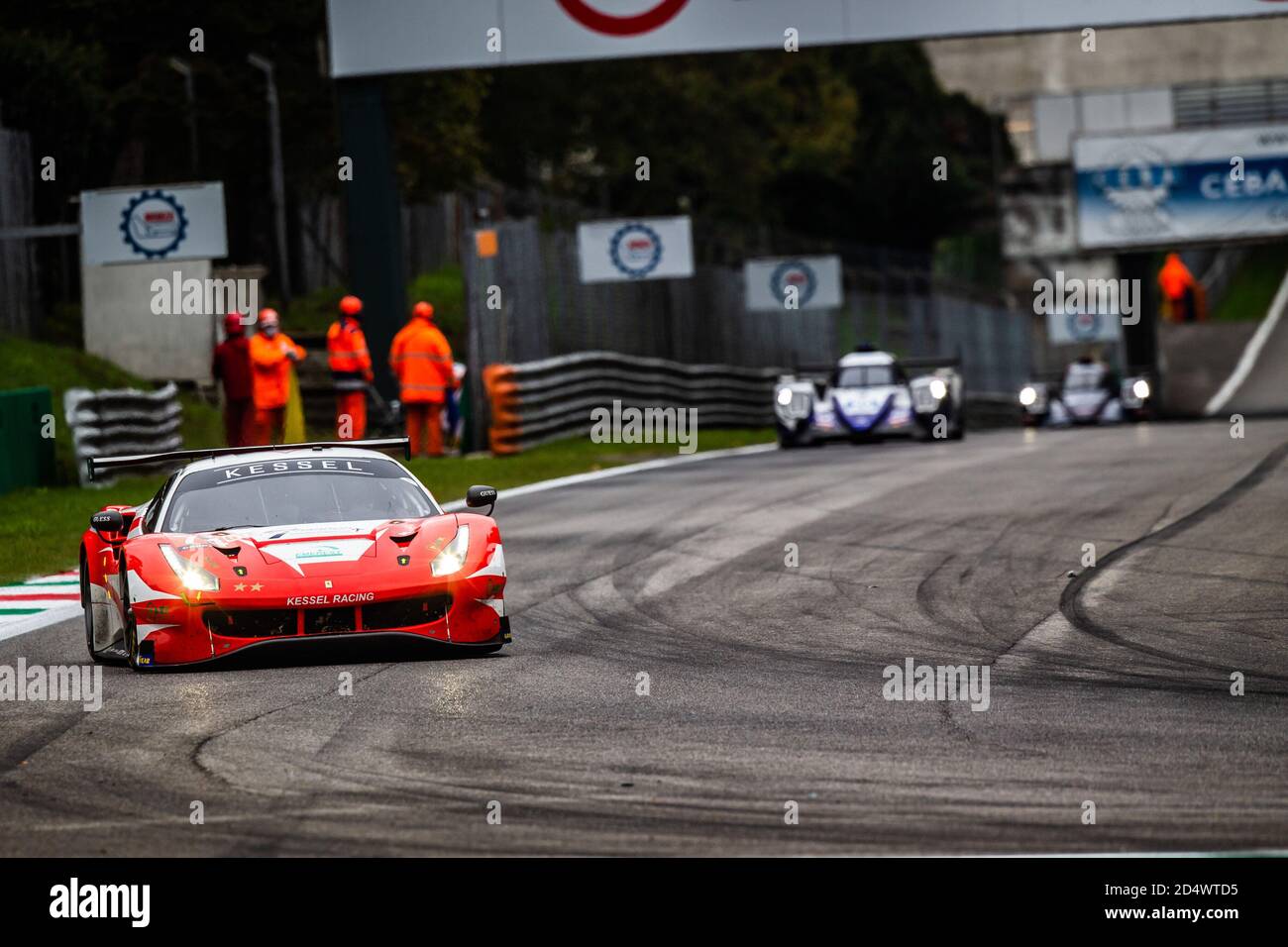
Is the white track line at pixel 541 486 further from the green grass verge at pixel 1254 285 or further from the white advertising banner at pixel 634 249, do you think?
the green grass verge at pixel 1254 285

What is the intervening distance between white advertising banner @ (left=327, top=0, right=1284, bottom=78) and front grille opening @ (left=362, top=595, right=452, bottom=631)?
1642 centimetres

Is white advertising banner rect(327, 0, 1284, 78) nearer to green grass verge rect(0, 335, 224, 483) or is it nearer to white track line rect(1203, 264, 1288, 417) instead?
green grass verge rect(0, 335, 224, 483)

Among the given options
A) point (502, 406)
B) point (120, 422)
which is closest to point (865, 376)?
point (502, 406)

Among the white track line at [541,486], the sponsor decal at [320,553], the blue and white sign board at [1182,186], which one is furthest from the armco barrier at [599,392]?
the sponsor decal at [320,553]

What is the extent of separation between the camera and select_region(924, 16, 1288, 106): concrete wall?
81438mm

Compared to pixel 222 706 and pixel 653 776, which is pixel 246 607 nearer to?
pixel 222 706

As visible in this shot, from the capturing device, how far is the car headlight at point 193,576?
33.4 ft

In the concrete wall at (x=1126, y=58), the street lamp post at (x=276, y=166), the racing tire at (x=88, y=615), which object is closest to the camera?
the racing tire at (x=88, y=615)

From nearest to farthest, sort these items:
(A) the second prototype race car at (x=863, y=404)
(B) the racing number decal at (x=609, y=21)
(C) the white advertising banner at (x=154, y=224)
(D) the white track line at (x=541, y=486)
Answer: (D) the white track line at (x=541, y=486) → (B) the racing number decal at (x=609, y=21) → (C) the white advertising banner at (x=154, y=224) → (A) the second prototype race car at (x=863, y=404)

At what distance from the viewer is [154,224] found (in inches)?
1040

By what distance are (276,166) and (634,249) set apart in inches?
386

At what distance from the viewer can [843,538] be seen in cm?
1503

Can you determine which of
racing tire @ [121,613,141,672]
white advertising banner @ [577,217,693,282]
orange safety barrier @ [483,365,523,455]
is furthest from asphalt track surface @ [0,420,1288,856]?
white advertising banner @ [577,217,693,282]

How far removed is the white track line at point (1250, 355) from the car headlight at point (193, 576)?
42565mm
